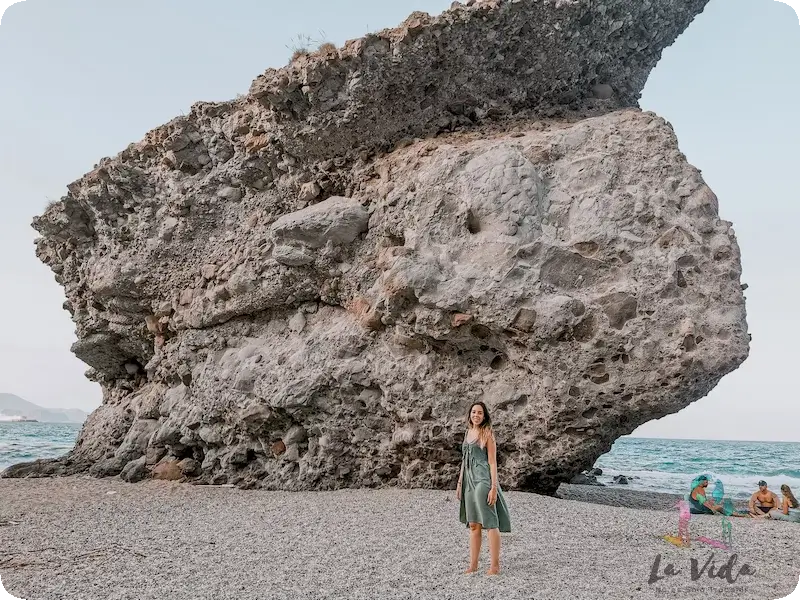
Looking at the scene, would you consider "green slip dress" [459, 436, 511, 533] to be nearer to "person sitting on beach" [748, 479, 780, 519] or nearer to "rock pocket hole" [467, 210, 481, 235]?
"rock pocket hole" [467, 210, 481, 235]

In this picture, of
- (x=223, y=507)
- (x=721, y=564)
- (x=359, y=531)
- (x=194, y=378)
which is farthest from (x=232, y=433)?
(x=721, y=564)

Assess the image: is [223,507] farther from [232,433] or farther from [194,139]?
[194,139]

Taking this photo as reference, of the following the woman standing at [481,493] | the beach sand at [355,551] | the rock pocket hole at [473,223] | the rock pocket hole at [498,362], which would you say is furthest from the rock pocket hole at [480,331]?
the woman standing at [481,493]

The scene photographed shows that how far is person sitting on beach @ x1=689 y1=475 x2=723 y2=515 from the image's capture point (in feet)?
30.7

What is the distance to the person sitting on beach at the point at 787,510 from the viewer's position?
9.02 m

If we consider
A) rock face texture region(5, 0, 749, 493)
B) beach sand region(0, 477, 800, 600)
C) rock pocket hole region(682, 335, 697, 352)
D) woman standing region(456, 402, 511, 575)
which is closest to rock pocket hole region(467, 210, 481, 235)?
rock face texture region(5, 0, 749, 493)

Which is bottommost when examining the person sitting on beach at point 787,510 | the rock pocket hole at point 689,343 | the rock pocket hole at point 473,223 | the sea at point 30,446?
the sea at point 30,446

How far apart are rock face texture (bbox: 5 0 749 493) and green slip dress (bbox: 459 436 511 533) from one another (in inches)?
161

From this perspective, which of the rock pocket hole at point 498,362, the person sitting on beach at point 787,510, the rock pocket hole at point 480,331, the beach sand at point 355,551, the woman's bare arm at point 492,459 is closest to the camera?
the beach sand at point 355,551

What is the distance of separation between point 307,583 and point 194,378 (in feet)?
30.6

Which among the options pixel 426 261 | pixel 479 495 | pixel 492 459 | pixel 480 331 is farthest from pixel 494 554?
pixel 426 261

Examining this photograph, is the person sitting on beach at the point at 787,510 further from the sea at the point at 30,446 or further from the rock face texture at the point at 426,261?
the sea at the point at 30,446

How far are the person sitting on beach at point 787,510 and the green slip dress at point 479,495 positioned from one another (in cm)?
581

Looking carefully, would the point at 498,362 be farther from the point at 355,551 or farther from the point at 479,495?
the point at 479,495
